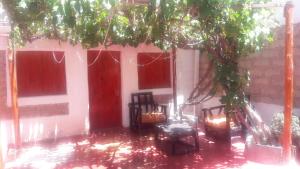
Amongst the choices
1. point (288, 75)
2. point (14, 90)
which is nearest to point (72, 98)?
point (14, 90)

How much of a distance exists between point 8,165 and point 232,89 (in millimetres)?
4410

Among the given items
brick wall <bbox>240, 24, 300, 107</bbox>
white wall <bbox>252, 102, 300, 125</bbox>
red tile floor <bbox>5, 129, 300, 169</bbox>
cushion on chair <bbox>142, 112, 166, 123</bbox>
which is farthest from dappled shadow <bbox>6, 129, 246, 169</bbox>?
brick wall <bbox>240, 24, 300, 107</bbox>

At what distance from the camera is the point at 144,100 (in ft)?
30.7

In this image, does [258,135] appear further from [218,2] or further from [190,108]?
[190,108]

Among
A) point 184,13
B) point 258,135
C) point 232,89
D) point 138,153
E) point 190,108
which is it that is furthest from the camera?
point 190,108

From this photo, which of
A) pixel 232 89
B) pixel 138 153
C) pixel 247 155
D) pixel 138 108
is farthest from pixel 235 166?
pixel 138 108

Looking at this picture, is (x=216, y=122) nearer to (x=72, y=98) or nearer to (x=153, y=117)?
(x=153, y=117)

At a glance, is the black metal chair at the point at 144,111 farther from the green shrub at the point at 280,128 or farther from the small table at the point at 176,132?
the green shrub at the point at 280,128

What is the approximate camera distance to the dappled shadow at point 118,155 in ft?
19.6

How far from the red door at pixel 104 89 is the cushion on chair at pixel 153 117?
1123 mm

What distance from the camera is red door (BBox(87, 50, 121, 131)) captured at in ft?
29.1

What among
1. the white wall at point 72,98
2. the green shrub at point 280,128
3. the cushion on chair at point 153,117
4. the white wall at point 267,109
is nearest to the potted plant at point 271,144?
the green shrub at point 280,128

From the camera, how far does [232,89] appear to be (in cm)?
516

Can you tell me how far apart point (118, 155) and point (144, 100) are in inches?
118
